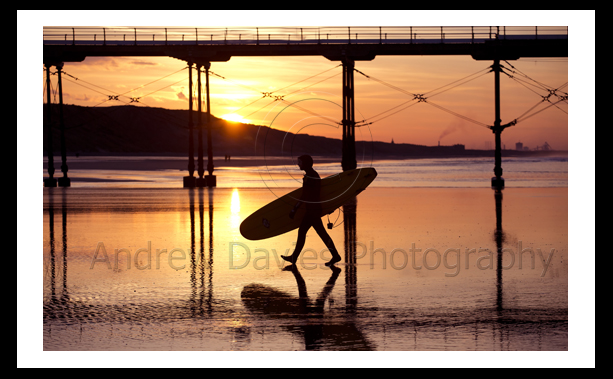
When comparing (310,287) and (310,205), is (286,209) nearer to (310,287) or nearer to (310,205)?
(310,205)

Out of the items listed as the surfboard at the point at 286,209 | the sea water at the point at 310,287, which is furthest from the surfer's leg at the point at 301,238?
the surfboard at the point at 286,209

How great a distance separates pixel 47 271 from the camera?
36.6 ft

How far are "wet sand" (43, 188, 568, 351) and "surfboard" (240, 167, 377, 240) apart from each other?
408mm

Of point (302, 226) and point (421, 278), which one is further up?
point (302, 226)

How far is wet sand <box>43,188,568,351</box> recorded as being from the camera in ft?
23.1

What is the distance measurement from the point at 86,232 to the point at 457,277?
9758 mm

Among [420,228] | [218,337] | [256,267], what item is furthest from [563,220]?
[218,337]

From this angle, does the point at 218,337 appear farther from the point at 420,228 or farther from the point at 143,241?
the point at 420,228

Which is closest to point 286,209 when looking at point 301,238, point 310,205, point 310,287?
Answer: point 301,238

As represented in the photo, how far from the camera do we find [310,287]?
9703mm

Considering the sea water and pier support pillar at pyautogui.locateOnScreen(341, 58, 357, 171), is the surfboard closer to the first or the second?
the sea water

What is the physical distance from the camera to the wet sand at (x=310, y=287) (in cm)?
704

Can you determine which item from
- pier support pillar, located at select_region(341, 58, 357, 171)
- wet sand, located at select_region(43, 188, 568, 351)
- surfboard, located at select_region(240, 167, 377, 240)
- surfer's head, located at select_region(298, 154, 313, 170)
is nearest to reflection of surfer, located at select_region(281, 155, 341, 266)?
surfer's head, located at select_region(298, 154, 313, 170)

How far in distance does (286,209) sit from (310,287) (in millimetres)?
3963
